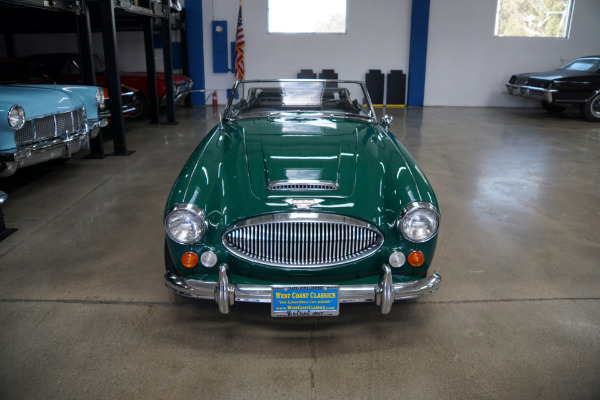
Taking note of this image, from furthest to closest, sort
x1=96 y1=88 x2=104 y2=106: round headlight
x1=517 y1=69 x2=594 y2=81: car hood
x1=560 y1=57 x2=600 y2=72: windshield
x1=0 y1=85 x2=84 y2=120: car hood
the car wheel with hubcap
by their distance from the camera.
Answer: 1. x1=560 y1=57 x2=600 y2=72: windshield
2. x1=517 y1=69 x2=594 y2=81: car hood
3. the car wheel with hubcap
4. x1=96 y1=88 x2=104 y2=106: round headlight
5. x1=0 y1=85 x2=84 y2=120: car hood

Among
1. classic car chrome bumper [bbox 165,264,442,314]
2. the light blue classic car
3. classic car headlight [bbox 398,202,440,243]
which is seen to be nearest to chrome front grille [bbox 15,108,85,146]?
the light blue classic car

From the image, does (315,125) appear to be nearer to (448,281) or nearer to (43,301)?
(448,281)

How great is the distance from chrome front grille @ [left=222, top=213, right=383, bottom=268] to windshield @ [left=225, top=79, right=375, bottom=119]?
1.61 metres

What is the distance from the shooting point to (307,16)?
13.4 metres

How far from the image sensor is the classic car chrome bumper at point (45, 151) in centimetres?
439

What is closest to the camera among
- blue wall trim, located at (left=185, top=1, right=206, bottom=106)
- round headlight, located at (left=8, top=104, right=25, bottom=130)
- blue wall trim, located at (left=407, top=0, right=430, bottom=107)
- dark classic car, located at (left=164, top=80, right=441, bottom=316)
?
dark classic car, located at (left=164, top=80, right=441, bottom=316)

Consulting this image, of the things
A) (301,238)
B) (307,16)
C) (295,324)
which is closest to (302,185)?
(301,238)

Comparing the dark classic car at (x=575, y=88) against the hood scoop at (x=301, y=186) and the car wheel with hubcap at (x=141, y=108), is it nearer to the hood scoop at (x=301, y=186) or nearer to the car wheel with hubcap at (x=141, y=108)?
the car wheel with hubcap at (x=141, y=108)

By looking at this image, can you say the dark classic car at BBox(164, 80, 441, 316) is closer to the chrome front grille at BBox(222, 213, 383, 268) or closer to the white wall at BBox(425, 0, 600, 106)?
the chrome front grille at BBox(222, 213, 383, 268)

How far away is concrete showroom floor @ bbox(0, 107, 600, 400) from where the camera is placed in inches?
84.9

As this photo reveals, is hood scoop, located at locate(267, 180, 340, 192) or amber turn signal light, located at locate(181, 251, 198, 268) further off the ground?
hood scoop, located at locate(267, 180, 340, 192)

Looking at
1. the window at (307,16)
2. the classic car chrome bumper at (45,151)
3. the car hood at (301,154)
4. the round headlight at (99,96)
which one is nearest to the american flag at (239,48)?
the window at (307,16)

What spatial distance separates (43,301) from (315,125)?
2.15 m

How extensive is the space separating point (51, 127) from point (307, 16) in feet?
32.5
